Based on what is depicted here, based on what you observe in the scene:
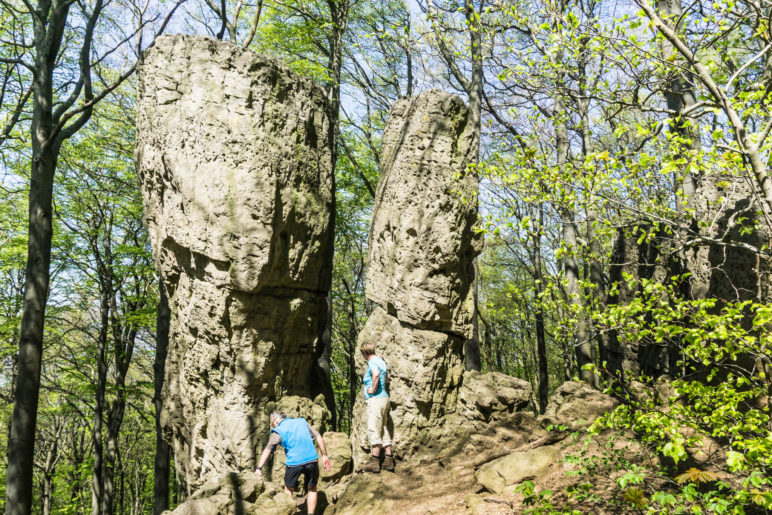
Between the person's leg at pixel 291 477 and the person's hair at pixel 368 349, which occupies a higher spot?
the person's hair at pixel 368 349

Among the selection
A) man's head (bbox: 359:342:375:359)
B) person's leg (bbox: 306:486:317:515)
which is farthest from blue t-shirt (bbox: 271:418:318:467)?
man's head (bbox: 359:342:375:359)

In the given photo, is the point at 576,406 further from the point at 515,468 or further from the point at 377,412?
the point at 377,412

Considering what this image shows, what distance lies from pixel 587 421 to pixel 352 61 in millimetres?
12477

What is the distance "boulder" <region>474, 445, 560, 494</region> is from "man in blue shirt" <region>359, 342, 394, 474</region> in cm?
153

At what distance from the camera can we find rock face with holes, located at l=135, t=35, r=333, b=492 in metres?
8.30

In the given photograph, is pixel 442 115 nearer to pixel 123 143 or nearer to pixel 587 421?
pixel 587 421

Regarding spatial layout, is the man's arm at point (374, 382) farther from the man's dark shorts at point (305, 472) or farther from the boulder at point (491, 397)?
→ the boulder at point (491, 397)

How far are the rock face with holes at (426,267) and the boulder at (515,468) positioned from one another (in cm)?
161

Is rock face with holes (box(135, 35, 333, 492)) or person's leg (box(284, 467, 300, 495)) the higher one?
rock face with holes (box(135, 35, 333, 492))

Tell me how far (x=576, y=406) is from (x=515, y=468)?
1.96 meters

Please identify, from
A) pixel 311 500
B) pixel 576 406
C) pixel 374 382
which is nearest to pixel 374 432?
pixel 374 382

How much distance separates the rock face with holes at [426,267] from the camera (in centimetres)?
795

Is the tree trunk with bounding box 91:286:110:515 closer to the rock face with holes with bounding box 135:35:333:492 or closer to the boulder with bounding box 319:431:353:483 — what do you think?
the rock face with holes with bounding box 135:35:333:492

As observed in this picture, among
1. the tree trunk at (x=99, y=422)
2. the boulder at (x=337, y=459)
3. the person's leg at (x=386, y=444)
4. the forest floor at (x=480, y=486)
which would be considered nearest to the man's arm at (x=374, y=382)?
the person's leg at (x=386, y=444)
